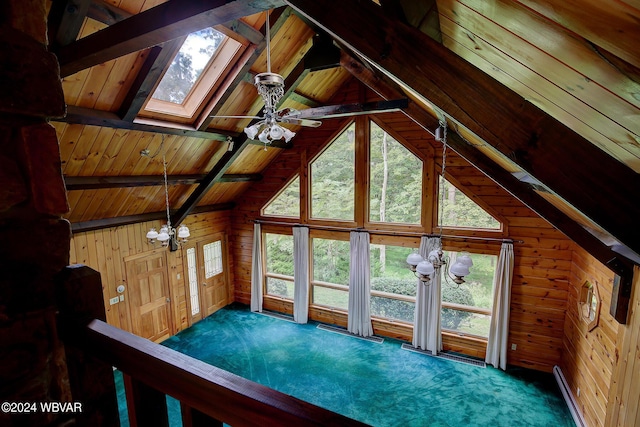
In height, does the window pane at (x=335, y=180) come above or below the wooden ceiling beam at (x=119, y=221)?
above

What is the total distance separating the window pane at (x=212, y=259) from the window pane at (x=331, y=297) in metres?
2.49

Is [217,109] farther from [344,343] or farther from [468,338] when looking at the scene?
[468,338]

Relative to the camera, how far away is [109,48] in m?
2.19

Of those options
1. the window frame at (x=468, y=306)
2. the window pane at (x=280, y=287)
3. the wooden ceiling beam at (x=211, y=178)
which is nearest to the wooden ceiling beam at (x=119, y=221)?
the wooden ceiling beam at (x=211, y=178)

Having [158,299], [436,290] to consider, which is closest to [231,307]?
[158,299]

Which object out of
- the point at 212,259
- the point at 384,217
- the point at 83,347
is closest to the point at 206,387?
the point at 83,347

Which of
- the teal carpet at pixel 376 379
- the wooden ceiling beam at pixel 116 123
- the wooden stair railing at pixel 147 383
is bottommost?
the teal carpet at pixel 376 379

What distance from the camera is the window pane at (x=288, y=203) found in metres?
7.00

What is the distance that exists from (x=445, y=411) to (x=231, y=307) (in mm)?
5254

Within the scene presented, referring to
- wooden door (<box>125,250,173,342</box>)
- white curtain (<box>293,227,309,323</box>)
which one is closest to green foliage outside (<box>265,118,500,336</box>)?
white curtain (<box>293,227,309,323</box>)

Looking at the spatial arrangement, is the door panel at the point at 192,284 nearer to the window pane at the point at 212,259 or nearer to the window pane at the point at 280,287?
the window pane at the point at 212,259

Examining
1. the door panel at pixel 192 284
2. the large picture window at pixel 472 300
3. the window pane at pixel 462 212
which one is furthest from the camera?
the door panel at pixel 192 284

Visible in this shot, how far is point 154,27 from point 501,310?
6.02 meters

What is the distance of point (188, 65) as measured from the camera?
12.3ft
